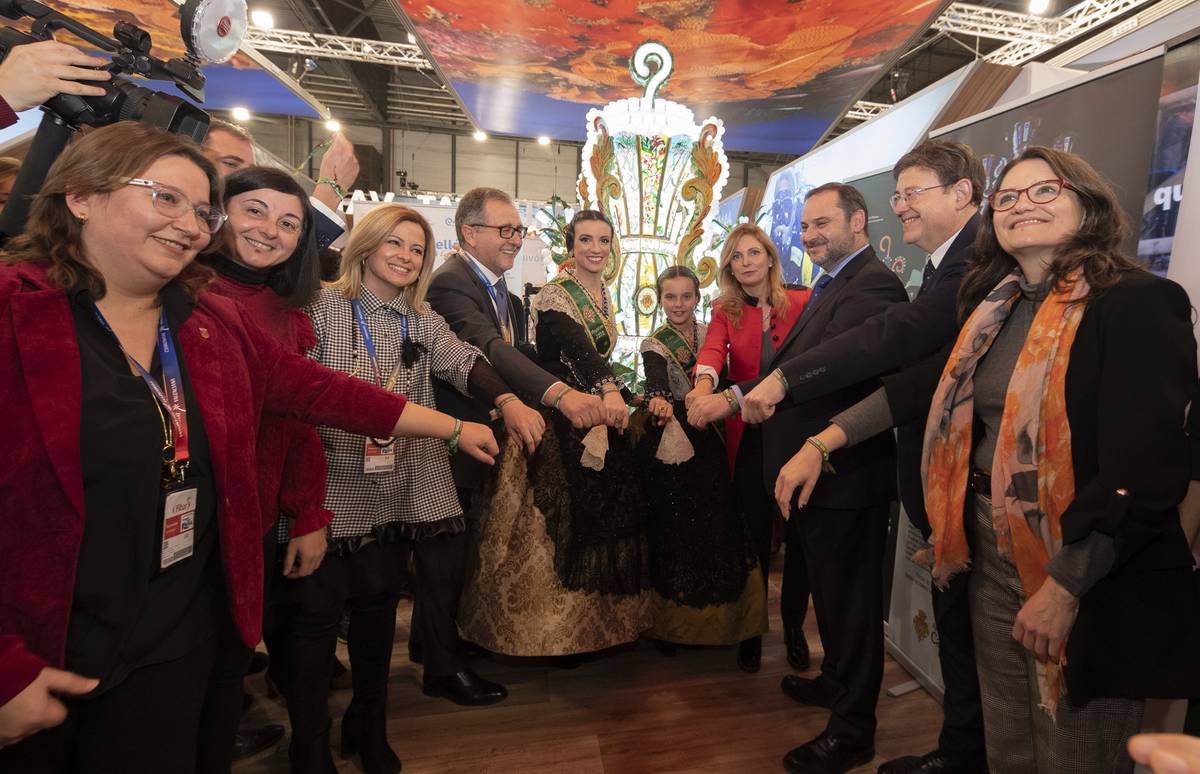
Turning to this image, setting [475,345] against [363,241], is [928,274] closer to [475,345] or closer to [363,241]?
[475,345]

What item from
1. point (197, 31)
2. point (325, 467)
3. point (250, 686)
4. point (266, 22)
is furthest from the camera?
point (266, 22)

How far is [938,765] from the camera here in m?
1.82

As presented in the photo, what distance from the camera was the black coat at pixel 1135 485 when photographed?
1.13 metres

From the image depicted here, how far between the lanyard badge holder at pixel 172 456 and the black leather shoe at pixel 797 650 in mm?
2359

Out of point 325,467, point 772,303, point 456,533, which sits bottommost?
point 456,533

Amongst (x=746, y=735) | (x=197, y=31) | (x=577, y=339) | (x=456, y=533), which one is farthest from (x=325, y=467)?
(x=746, y=735)

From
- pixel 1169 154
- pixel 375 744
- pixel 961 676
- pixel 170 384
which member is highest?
pixel 1169 154

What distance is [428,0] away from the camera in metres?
6.20

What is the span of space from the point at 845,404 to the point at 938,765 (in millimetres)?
1089

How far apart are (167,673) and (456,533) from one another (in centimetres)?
97

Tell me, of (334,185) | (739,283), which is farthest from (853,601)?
(334,185)

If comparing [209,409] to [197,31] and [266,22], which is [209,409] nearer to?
[197,31]

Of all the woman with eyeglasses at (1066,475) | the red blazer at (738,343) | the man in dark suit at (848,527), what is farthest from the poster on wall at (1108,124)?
the red blazer at (738,343)

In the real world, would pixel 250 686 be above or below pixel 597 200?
below
